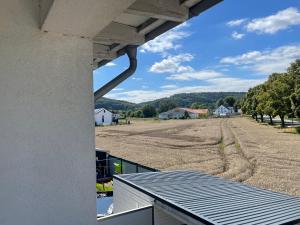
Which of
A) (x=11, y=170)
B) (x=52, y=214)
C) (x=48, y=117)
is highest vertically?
(x=48, y=117)

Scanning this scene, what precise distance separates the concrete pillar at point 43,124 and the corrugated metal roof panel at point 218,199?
5.68 ft

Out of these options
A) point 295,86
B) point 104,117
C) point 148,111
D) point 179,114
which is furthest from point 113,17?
point 179,114

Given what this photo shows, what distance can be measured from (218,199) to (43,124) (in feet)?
9.46

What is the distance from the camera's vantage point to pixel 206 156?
1775 cm

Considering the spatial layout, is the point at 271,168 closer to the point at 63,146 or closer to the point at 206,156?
the point at 206,156

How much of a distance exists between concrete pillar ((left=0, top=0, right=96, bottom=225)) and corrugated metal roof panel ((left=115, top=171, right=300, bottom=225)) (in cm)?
173

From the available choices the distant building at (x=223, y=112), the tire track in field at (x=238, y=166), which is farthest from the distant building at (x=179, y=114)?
the tire track in field at (x=238, y=166)

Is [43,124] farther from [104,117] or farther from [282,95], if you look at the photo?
[104,117]

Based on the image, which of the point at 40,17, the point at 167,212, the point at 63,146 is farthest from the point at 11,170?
the point at 167,212

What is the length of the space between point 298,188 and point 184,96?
453 feet

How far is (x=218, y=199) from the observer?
3.89 metres

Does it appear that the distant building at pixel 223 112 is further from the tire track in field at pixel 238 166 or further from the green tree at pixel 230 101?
the tire track in field at pixel 238 166

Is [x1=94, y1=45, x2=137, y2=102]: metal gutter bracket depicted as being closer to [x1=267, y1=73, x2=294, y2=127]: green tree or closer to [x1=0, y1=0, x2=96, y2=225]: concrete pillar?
[x1=0, y1=0, x2=96, y2=225]: concrete pillar

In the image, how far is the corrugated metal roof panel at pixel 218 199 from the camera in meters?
3.16
